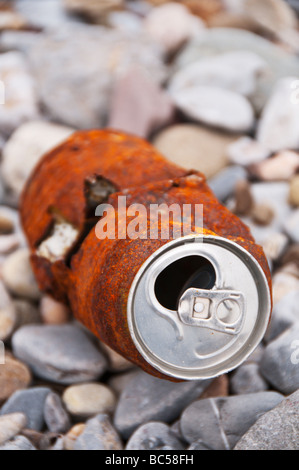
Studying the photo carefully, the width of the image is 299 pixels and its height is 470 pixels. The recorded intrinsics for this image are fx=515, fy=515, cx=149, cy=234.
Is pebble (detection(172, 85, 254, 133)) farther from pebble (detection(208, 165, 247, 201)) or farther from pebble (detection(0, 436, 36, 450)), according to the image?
pebble (detection(0, 436, 36, 450))

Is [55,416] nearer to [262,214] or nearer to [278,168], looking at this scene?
[262,214]

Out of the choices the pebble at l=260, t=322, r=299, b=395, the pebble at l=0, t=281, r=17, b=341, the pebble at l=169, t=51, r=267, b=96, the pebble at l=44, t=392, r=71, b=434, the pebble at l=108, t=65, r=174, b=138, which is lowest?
the pebble at l=44, t=392, r=71, b=434

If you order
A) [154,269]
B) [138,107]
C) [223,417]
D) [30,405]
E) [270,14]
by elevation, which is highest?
[270,14]

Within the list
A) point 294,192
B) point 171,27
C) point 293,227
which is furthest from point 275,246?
point 171,27

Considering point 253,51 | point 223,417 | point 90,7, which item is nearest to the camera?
point 223,417

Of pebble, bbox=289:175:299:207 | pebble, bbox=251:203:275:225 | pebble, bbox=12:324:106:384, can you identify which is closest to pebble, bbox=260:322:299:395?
pebble, bbox=12:324:106:384

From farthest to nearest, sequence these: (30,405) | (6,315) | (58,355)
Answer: (6,315)
(58,355)
(30,405)
